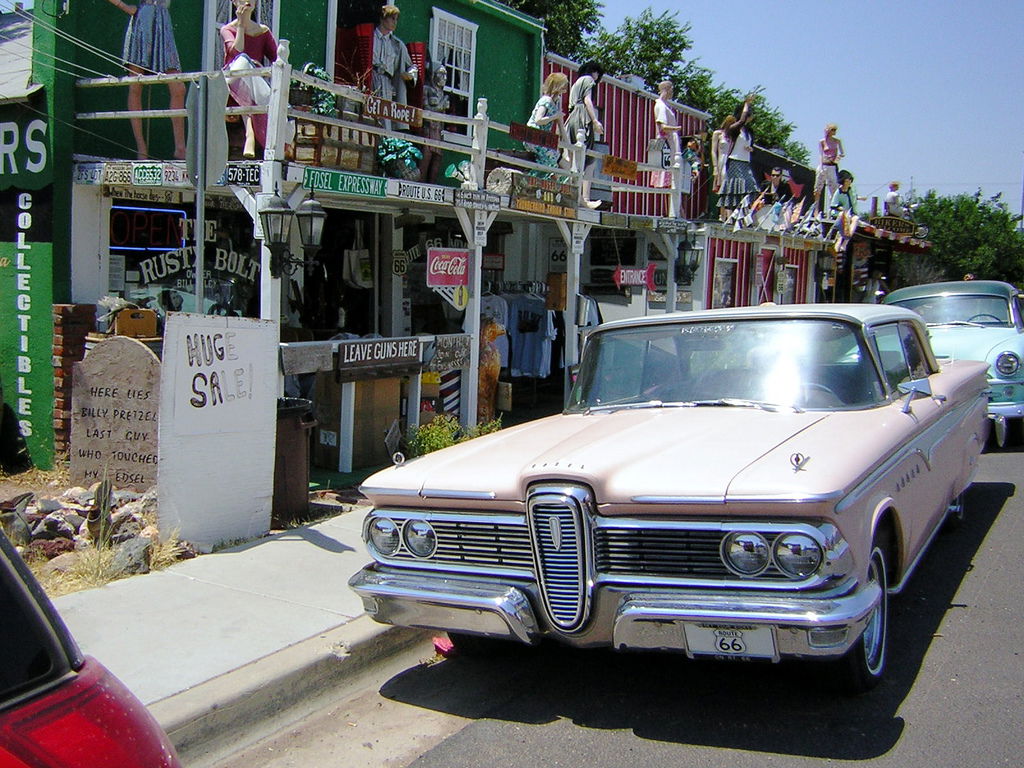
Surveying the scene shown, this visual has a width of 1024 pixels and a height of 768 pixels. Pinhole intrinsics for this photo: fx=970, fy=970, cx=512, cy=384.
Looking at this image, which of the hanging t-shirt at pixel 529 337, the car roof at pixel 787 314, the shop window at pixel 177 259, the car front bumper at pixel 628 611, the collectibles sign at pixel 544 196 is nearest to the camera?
the car front bumper at pixel 628 611

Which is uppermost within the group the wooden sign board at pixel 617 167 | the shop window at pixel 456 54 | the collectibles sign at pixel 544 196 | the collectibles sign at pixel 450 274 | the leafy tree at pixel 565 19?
the leafy tree at pixel 565 19

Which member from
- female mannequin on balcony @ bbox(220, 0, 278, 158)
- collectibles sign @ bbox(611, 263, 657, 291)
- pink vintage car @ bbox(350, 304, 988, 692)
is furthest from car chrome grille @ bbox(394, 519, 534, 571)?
collectibles sign @ bbox(611, 263, 657, 291)

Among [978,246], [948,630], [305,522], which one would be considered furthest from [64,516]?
[978,246]

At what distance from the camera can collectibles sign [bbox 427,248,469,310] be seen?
967 cm

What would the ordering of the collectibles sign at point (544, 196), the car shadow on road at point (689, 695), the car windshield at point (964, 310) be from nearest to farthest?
Answer: the car shadow on road at point (689, 695) < the collectibles sign at point (544, 196) < the car windshield at point (964, 310)

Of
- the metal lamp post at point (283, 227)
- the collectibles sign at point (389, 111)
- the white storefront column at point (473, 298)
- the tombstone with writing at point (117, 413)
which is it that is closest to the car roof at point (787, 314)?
the metal lamp post at point (283, 227)

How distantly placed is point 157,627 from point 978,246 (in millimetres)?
29461

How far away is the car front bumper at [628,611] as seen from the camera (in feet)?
11.6

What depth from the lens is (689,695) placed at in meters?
4.30

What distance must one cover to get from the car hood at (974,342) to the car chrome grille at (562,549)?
8003 mm

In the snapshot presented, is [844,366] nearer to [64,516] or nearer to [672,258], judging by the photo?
[64,516]

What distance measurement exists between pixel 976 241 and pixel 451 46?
72.4ft

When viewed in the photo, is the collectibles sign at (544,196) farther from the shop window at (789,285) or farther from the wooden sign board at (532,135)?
the shop window at (789,285)

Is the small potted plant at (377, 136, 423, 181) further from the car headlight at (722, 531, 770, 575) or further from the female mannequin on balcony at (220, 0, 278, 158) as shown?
the car headlight at (722, 531, 770, 575)
